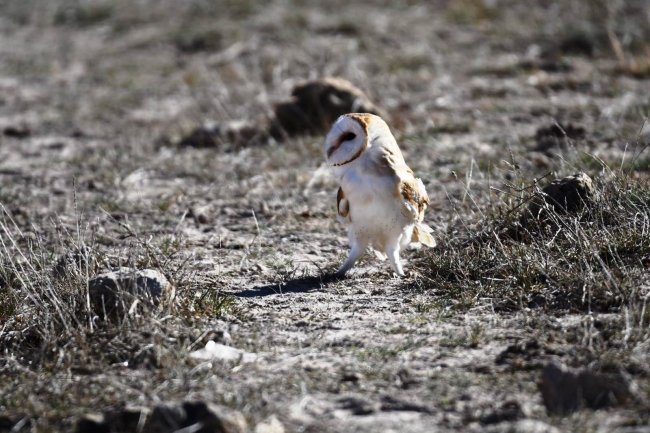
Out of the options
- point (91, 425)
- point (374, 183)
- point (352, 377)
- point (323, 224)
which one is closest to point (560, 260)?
point (374, 183)

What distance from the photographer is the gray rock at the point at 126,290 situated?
418 centimetres

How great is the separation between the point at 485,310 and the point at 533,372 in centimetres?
74

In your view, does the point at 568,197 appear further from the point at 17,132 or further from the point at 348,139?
the point at 17,132

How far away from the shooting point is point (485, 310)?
4.37m

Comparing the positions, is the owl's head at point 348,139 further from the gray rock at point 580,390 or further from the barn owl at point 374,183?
the gray rock at point 580,390

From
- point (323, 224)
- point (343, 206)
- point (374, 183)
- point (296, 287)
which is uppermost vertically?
point (374, 183)

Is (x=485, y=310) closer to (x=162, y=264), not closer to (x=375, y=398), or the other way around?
(x=375, y=398)

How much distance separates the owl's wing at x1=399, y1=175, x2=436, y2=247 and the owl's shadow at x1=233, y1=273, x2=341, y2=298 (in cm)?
50

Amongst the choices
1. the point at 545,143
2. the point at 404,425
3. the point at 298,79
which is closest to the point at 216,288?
the point at 404,425

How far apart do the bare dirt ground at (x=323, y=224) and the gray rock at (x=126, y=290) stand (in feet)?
0.29

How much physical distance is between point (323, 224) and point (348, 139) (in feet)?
5.11

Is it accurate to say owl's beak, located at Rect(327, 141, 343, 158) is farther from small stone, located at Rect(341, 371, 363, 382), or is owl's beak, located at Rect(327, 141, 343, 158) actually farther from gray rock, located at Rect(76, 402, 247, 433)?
gray rock, located at Rect(76, 402, 247, 433)

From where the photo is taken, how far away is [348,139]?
4664mm

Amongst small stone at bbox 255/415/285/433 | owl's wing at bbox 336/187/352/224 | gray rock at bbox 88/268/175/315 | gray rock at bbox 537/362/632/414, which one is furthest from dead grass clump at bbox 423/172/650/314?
small stone at bbox 255/415/285/433
